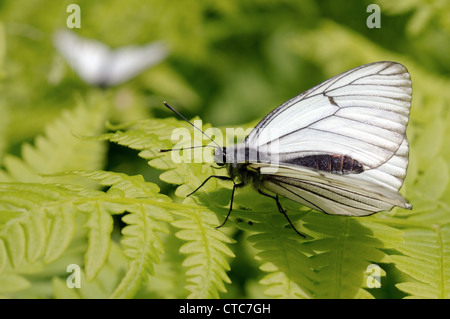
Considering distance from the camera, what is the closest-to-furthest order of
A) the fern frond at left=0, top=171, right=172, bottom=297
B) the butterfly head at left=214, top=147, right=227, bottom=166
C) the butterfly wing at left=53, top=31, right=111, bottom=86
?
the fern frond at left=0, top=171, right=172, bottom=297
the butterfly head at left=214, top=147, right=227, bottom=166
the butterfly wing at left=53, top=31, right=111, bottom=86

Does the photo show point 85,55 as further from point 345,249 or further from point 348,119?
point 345,249

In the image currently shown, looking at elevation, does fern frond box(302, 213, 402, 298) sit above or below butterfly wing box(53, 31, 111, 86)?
below

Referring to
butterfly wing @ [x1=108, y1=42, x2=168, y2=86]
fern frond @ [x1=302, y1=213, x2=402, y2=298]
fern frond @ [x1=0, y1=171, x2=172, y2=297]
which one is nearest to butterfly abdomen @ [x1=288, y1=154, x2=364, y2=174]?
fern frond @ [x1=302, y1=213, x2=402, y2=298]

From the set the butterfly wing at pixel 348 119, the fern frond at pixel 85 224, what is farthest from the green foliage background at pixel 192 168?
the butterfly wing at pixel 348 119

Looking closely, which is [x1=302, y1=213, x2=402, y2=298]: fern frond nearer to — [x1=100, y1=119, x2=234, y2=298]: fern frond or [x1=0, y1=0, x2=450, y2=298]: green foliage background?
[x1=0, y1=0, x2=450, y2=298]: green foliage background

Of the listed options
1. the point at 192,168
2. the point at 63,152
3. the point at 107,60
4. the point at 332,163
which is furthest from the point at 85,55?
the point at 332,163

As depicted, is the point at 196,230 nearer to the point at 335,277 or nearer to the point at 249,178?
the point at 249,178

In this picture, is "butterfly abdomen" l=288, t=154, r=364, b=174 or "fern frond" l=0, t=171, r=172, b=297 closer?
"fern frond" l=0, t=171, r=172, b=297
